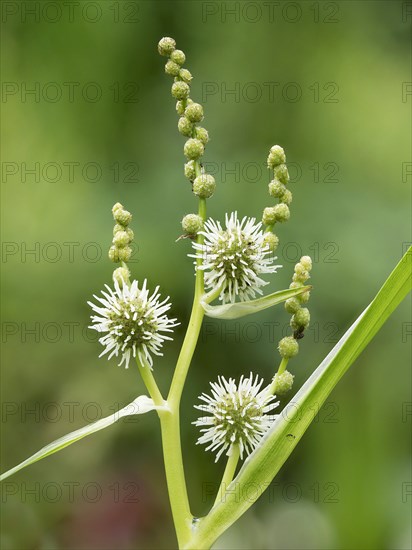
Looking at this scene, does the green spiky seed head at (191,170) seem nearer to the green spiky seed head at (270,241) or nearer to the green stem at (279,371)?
the green spiky seed head at (270,241)

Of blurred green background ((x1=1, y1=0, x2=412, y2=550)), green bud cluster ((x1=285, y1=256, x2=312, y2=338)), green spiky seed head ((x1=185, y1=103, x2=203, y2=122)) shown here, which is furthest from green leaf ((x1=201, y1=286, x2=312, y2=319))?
blurred green background ((x1=1, y1=0, x2=412, y2=550))

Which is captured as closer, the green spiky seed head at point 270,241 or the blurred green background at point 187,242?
the green spiky seed head at point 270,241

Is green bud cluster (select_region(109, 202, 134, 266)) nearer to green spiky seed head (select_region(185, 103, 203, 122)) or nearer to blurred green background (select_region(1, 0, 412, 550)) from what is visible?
green spiky seed head (select_region(185, 103, 203, 122))

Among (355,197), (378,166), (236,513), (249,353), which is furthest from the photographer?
(378,166)

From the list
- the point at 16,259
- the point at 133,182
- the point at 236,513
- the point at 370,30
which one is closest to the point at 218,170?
the point at 133,182

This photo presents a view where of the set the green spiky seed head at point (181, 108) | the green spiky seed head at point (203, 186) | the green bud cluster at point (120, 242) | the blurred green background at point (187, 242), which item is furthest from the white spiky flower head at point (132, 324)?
the blurred green background at point (187, 242)

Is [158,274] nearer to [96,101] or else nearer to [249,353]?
[249,353]
